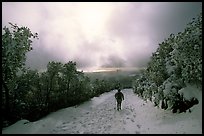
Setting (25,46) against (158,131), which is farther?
(25,46)

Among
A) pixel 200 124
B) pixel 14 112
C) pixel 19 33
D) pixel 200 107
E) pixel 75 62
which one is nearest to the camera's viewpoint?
pixel 200 124

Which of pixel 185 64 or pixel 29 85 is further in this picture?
pixel 29 85

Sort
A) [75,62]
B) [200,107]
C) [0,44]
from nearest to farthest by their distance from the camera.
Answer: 1. [200,107]
2. [0,44]
3. [75,62]

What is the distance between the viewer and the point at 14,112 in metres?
24.1

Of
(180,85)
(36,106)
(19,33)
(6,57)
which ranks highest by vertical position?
(19,33)

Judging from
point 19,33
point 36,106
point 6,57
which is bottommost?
point 36,106

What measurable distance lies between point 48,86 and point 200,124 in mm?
24343

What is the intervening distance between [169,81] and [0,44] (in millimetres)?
12054

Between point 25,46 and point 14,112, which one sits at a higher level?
point 25,46

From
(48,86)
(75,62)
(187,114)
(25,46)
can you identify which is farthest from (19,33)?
(75,62)

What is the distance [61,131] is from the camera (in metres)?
15.6

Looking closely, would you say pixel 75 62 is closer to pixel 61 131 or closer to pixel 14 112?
pixel 14 112

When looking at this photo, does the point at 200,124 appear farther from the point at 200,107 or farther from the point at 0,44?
the point at 0,44

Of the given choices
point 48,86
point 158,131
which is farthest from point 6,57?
point 48,86
